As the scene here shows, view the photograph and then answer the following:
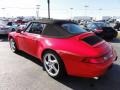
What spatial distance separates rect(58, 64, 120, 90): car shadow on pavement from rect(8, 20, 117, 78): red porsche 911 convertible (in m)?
0.28

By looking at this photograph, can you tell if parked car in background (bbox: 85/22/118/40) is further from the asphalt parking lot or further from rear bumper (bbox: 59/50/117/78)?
rear bumper (bbox: 59/50/117/78)

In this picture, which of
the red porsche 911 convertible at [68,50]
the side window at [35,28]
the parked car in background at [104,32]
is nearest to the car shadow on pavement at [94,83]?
the red porsche 911 convertible at [68,50]

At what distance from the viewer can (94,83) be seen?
4.46 m

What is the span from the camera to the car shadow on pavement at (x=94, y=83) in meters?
4.24

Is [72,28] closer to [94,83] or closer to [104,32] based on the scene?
[94,83]

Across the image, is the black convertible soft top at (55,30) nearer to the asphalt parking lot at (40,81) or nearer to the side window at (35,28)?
the side window at (35,28)

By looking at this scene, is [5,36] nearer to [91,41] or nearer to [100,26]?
[100,26]

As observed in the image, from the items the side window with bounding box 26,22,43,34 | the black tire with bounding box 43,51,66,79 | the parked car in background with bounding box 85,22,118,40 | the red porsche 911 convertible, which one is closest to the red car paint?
the red porsche 911 convertible

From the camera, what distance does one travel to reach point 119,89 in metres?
4.14

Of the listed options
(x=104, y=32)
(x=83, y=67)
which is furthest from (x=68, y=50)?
(x=104, y=32)

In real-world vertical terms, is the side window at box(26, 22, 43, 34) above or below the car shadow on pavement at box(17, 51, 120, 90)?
above

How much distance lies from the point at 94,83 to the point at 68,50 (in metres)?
1.01

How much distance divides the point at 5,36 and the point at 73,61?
35.4 ft

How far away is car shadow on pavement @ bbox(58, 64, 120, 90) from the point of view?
4242 millimetres
